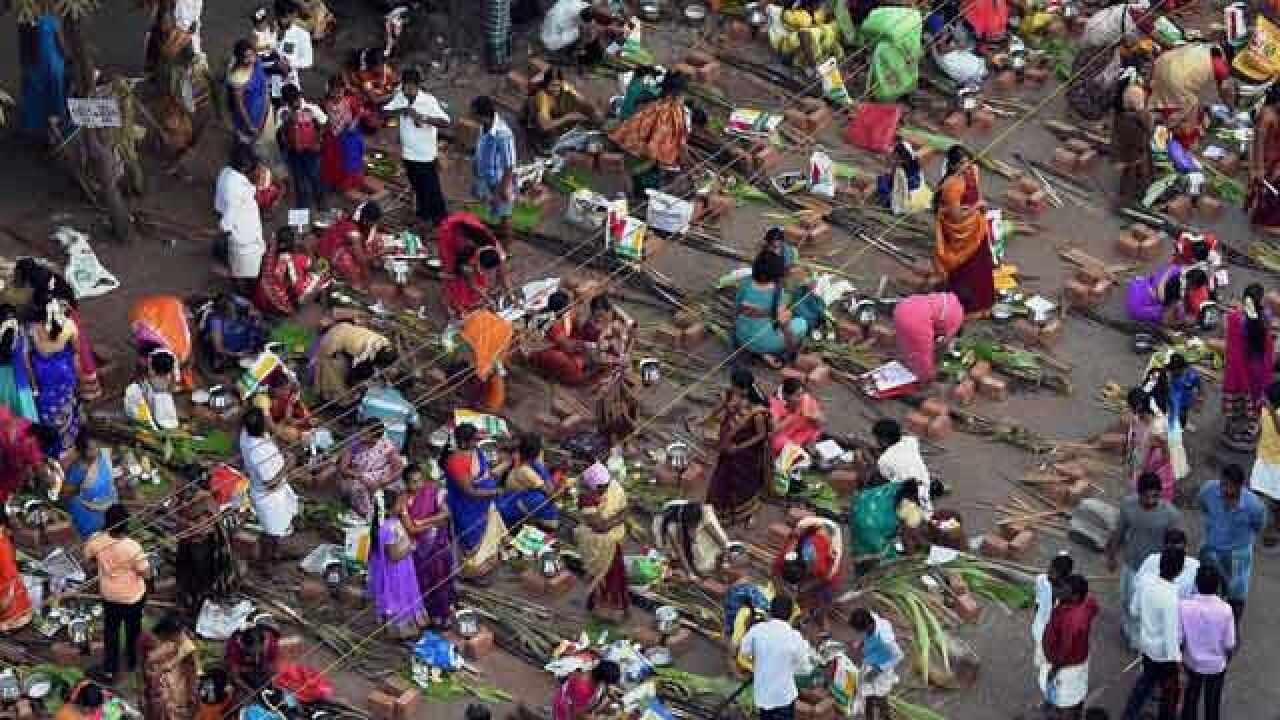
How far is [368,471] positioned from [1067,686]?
5105mm

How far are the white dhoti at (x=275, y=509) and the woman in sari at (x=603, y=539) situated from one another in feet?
6.74

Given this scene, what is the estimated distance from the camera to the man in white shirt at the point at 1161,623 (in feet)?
62.7

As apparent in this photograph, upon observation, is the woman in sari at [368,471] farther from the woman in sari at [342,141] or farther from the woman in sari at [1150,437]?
the woman in sari at [1150,437]

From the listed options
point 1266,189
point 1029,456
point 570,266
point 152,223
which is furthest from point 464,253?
point 1266,189

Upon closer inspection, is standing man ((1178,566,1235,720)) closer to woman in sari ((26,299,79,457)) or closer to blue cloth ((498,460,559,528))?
blue cloth ((498,460,559,528))

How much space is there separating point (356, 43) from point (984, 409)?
7203mm

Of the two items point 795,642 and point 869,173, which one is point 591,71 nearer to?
point 869,173

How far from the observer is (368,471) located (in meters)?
21.2

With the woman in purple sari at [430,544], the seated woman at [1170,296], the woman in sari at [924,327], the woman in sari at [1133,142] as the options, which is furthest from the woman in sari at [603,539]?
the woman in sari at [1133,142]

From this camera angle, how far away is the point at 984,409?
74.6 feet

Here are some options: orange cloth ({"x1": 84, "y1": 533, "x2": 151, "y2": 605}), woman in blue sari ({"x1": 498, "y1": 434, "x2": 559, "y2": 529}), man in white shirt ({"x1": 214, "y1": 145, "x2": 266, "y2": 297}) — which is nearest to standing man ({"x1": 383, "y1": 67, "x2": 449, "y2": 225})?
man in white shirt ({"x1": 214, "y1": 145, "x2": 266, "y2": 297})

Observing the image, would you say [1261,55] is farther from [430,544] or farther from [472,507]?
[430,544]

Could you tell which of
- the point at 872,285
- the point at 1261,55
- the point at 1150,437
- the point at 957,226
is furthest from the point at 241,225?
the point at 1261,55

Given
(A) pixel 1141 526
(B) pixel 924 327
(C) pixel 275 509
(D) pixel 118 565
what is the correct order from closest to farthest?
1. (D) pixel 118 565
2. (A) pixel 1141 526
3. (C) pixel 275 509
4. (B) pixel 924 327
